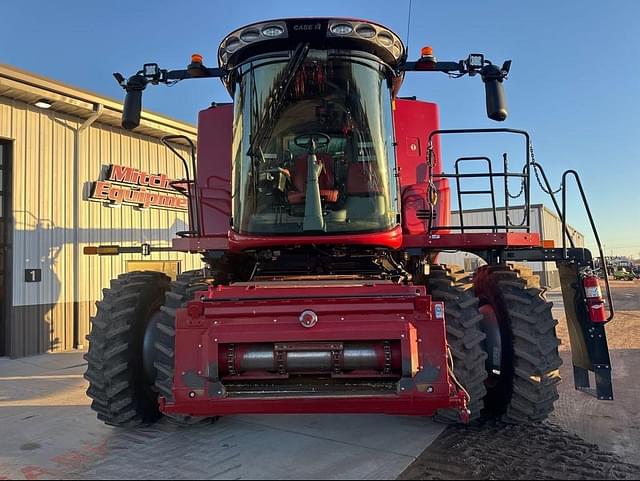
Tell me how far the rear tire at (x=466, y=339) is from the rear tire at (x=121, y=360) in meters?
Answer: 2.53

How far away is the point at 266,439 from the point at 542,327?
2.42 meters

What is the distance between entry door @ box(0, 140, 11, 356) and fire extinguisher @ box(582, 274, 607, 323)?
8.37 m

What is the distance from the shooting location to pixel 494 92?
412 centimetres

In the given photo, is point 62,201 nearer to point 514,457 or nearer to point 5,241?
point 5,241

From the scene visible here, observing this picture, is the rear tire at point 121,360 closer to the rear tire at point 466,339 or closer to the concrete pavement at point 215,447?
the concrete pavement at point 215,447

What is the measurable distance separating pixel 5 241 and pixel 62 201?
3.95 ft

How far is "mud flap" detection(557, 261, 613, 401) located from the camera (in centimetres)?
406

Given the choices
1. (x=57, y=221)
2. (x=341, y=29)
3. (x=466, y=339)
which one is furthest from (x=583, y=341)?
(x=57, y=221)

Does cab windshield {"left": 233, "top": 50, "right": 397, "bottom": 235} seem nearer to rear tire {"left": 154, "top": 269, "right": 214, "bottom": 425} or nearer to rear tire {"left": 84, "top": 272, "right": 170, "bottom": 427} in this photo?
rear tire {"left": 154, "top": 269, "right": 214, "bottom": 425}

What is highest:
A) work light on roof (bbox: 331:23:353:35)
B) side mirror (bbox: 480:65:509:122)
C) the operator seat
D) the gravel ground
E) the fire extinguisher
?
work light on roof (bbox: 331:23:353:35)

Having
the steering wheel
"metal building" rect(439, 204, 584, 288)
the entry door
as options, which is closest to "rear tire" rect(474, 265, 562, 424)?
the steering wheel

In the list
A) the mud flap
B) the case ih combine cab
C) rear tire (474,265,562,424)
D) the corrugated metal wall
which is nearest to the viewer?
the case ih combine cab

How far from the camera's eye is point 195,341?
11.0 ft

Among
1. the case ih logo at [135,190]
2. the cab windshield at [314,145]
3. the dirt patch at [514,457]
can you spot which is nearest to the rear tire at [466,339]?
the dirt patch at [514,457]
